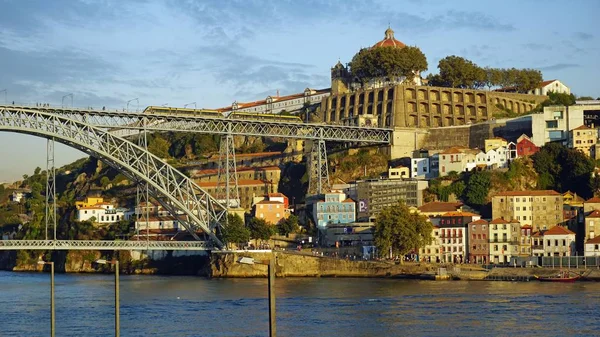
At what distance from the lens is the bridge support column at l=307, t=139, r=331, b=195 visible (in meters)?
77.4

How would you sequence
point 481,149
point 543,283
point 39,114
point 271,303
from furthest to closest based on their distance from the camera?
point 481,149
point 39,114
point 543,283
point 271,303

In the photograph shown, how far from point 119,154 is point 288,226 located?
14842 millimetres

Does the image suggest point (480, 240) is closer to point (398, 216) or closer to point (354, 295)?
point (398, 216)

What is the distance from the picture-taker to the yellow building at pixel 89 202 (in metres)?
89.2

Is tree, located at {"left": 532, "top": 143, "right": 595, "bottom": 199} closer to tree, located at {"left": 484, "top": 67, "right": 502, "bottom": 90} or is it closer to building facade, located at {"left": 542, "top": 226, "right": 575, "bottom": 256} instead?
Answer: building facade, located at {"left": 542, "top": 226, "right": 575, "bottom": 256}

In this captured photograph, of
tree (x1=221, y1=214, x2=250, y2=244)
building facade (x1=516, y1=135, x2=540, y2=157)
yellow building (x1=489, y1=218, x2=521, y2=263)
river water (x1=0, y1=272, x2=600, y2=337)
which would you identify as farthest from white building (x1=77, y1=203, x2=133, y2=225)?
yellow building (x1=489, y1=218, x2=521, y2=263)

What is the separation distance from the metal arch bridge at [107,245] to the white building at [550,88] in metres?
37.5

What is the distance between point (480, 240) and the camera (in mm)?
66875

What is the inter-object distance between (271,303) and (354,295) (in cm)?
3420

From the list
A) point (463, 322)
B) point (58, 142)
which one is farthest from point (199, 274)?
point (463, 322)

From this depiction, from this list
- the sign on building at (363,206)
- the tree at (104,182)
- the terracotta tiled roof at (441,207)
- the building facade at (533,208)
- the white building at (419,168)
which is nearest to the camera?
the building facade at (533,208)

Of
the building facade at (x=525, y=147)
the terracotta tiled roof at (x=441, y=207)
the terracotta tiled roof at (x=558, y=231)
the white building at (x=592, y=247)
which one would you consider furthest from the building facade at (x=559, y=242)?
the building facade at (x=525, y=147)

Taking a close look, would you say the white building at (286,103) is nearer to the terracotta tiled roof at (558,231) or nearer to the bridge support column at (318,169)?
the bridge support column at (318,169)

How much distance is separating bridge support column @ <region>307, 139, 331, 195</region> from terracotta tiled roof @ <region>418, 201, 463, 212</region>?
8849 mm
